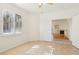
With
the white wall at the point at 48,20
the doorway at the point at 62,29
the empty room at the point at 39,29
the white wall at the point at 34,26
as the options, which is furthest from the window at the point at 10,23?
the doorway at the point at 62,29

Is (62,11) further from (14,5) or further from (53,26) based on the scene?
(14,5)

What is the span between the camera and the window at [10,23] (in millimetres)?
1313

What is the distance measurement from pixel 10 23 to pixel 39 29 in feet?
1.24

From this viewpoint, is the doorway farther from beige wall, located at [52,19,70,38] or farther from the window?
the window

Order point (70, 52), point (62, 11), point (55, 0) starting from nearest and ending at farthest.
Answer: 1. point (55, 0)
2. point (70, 52)
3. point (62, 11)

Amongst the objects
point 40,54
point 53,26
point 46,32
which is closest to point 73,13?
point 53,26

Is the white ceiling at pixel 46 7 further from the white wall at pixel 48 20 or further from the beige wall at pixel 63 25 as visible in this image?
the beige wall at pixel 63 25

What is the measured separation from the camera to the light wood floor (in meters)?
1.22

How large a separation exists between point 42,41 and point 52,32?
0.18 m

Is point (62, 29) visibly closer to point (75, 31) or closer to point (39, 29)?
point (75, 31)

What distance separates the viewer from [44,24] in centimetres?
142

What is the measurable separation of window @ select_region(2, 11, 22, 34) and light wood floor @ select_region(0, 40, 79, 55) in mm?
229

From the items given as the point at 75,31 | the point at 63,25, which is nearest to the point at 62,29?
the point at 63,25

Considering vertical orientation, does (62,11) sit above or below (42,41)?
above
